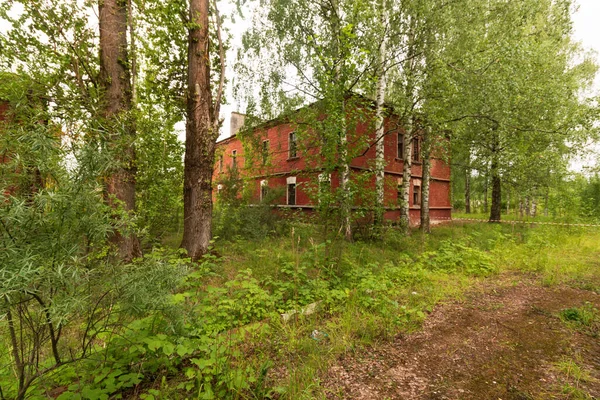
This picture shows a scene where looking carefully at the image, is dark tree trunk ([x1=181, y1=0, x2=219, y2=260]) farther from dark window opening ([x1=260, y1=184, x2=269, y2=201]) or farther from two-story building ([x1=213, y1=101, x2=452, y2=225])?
dark window opening ([x1=260, y1=184, x2=269, y2=201])

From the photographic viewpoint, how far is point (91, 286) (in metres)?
1.71

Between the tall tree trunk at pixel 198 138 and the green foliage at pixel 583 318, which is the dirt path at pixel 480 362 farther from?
the tall tree trunk at pixel 198 138

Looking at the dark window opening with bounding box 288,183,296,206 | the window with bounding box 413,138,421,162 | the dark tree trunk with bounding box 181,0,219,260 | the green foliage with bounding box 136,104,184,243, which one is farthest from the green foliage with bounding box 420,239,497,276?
the window with bounding box 413,138,421,162

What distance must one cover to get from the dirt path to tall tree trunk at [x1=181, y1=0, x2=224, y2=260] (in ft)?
14.9

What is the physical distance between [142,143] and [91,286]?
5.66 m

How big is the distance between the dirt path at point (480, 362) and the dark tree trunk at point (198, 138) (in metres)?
4.53

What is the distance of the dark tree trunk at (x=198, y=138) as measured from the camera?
5957 mm

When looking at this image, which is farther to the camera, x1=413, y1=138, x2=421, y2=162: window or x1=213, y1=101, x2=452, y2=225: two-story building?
x1=413, y1=138, x2=421, y2=162: window

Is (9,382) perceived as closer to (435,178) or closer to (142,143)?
(142,143)

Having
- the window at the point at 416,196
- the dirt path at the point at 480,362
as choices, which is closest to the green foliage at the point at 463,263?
the dirt path at the point at 480,362

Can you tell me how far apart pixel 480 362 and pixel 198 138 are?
638 centimetres

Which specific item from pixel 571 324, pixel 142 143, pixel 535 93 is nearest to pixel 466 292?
pixel 571 324

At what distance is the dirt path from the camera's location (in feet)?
8.20

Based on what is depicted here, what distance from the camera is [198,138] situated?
19.6 ft
